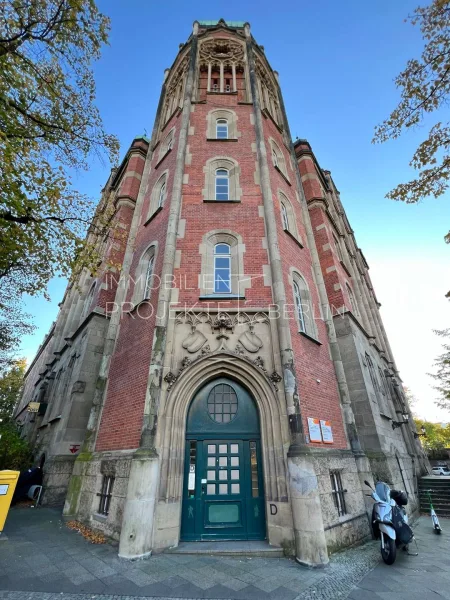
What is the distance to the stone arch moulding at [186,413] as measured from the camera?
24.3 ft

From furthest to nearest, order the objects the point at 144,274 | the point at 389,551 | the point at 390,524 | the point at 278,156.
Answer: the point at 278,156 → the point at 144,274 → the point at 390,524 → the point at 389,551

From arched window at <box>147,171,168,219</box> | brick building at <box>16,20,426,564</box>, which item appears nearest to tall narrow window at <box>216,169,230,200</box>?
brick building at <box>16,20,426,564</box>

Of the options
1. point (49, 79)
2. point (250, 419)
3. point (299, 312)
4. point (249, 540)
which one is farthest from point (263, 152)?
point (249, 540)

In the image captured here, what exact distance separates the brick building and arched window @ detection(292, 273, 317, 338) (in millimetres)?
83

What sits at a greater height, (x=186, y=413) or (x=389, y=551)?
(x=186, y=413)

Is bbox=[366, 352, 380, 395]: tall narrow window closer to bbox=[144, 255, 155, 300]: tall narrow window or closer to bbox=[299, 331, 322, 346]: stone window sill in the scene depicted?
bbox=[299, 331, 322, 346]: stone window sill

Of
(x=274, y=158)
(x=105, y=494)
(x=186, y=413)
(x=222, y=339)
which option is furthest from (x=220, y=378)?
(x=274, y=158)

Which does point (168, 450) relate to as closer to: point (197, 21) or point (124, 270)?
point (124, 270)

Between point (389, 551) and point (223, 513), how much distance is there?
3.64 meters

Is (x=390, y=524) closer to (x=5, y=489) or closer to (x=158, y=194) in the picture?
(x=5, y=489)

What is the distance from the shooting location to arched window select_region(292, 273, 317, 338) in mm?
11247

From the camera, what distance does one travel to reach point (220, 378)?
8953mm

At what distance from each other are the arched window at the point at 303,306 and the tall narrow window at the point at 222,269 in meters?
2.53

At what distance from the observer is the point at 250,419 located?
8.43 metres
